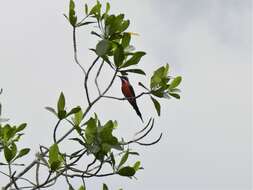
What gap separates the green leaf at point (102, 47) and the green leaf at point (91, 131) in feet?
2.27

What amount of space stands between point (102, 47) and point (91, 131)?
0.86 m

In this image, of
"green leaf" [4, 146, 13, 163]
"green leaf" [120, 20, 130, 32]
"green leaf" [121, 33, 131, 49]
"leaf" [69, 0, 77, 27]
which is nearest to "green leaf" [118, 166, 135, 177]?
"green leaf" [4, 146, 13, 163]

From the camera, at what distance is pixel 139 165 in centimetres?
725

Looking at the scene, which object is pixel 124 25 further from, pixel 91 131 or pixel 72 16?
pixel 91 131

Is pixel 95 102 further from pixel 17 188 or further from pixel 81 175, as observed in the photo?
pixel 17 188

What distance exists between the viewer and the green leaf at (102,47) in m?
6.33

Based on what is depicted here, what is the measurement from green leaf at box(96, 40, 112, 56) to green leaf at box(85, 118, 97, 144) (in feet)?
2.27

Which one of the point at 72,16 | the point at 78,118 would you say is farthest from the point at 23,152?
the point at 72,16

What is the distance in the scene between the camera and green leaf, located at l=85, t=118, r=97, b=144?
19.8 feet

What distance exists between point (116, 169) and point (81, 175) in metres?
0.63

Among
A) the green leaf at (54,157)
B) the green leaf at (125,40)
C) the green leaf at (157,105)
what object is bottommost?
the green leaf at (54,157)

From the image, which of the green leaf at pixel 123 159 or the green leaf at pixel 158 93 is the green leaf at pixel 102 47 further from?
the green leaf at pixel 123 159

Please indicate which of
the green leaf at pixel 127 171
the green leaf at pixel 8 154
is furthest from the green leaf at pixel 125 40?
the green leaf at pixel 8 154

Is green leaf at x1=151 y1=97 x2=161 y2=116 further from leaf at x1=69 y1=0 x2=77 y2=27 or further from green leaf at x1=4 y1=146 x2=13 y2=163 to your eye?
Result: green leaf at x1=4 y1=146 x2=13 y2=163
